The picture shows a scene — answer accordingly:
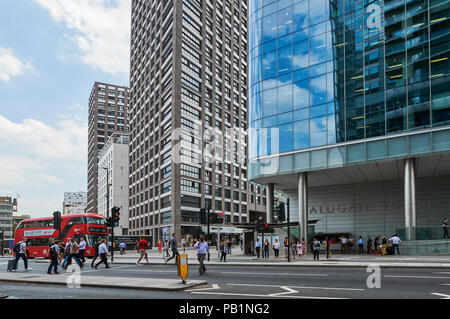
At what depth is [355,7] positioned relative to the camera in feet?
124

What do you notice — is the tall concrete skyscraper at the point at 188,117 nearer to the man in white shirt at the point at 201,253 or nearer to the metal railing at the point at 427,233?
the metal railing at the point at 427,233

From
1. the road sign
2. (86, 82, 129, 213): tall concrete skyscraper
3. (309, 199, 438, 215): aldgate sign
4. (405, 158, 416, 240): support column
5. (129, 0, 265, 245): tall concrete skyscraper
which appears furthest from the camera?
(86, 82, 129, 213): tall concrete skyscraper

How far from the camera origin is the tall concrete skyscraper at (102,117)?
492 ft

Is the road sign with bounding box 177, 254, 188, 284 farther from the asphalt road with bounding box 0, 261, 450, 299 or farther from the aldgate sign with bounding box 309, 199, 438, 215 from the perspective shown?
the aldgate sign with bounding box 309, 199, 438, 215

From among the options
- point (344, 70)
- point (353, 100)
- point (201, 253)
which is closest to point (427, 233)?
point (353, 100)

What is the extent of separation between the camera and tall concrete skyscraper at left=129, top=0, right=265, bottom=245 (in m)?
80.1

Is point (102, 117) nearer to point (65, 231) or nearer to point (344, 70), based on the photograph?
point (65, 231)

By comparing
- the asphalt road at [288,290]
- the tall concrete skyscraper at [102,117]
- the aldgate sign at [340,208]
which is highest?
the tall concrete skyscraper at [102,117]

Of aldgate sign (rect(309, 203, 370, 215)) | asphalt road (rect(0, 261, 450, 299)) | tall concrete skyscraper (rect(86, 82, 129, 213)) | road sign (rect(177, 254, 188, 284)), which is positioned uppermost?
tall concrete skyscraper (rect(86, 82, 129, 213))

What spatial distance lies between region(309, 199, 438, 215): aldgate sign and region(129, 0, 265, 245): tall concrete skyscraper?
117ft

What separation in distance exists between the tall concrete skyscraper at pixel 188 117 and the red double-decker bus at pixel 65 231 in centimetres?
3654

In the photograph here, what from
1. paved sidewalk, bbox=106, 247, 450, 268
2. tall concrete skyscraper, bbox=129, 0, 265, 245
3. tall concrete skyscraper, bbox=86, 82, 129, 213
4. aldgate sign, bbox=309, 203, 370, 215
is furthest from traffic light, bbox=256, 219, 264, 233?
tall concrete skyscraper, bbox=86, 82, 129, 213

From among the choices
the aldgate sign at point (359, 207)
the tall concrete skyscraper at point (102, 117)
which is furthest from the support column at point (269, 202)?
the tall concrete skyscraper at point (102, 117)
